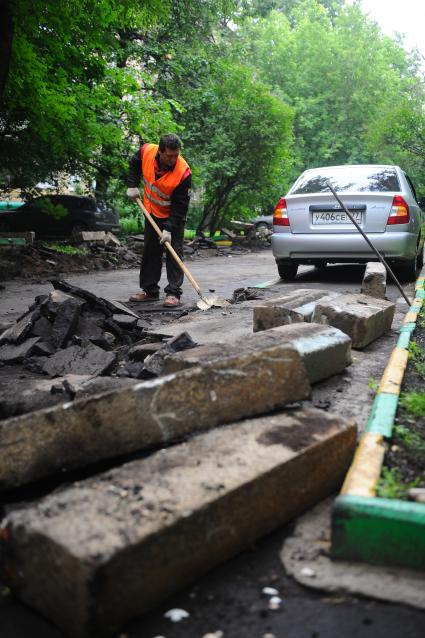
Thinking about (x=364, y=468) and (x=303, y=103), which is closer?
(x=364, y=468)

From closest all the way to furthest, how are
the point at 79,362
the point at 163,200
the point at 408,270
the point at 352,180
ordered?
the point at 79,362 < the point at 163,200 < the point at 352,180 < the point at 408,270

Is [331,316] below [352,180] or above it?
below

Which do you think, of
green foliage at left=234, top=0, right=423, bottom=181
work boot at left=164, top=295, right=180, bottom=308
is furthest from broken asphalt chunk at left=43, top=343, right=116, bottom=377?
green foliage at left=234, top=0, right=423, bottom=181

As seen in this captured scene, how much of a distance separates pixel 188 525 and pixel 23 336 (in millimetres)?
3455

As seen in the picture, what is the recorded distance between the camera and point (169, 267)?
7613 mm

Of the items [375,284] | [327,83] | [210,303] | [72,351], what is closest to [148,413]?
[72,351]

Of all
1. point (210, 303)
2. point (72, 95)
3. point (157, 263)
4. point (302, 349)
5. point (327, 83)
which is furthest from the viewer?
point (327, 83)

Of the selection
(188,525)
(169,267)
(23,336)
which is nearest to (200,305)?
(169,267)

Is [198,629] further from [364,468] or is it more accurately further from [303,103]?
[303,103]

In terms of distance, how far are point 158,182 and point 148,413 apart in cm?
534

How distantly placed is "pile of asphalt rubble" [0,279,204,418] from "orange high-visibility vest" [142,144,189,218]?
1.94m

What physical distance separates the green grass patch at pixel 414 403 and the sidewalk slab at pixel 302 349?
53 centimetres

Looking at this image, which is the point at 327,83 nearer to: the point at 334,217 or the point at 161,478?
the point at 334,217

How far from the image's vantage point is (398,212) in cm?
861
